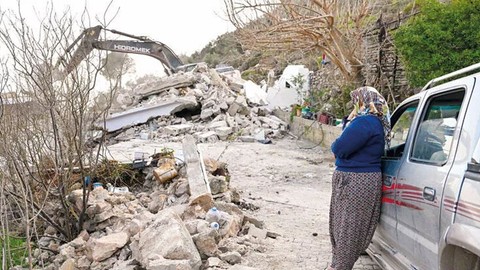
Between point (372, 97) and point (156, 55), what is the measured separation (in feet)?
56.8

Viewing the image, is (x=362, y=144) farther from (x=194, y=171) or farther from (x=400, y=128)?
(x=194, y=171)

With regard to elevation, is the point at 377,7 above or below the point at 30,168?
above

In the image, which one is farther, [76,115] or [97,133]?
[97,133]

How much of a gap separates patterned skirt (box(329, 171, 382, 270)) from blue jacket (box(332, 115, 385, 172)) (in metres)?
0.08

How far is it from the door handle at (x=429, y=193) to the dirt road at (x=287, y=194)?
1873 mm

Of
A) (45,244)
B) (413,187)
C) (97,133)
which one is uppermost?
(97,133)

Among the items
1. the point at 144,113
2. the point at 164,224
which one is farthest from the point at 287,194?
the point at 144,113

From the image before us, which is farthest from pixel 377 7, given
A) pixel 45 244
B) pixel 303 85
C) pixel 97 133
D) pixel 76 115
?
pixel 45 244

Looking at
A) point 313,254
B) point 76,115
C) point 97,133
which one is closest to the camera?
point 313,254

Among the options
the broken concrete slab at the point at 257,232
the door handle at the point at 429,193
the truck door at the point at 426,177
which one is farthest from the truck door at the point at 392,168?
the broken concrete slab at the point at 257,232

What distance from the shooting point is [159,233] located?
14.2ft

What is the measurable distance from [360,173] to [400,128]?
724 millimetres

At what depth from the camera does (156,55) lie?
1967 cm

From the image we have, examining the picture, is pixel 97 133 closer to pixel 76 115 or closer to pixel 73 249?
pixel 76 115
